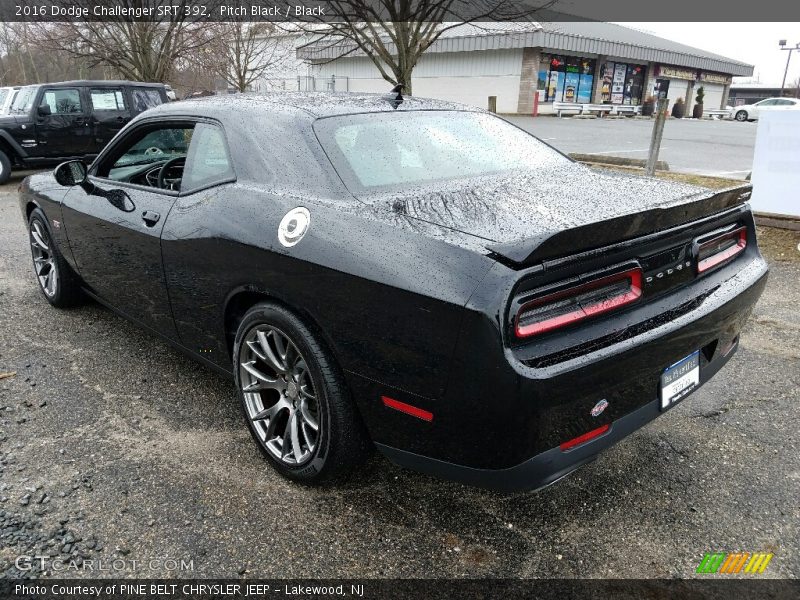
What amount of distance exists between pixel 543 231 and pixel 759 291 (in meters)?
1.35

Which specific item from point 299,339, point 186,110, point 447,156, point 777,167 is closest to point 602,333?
point 299,339

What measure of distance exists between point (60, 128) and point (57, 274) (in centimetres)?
810

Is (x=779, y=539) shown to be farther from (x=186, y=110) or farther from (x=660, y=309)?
(x=186, y=110)

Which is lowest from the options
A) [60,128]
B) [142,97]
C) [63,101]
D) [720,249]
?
[60,128]

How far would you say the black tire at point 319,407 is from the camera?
2164 mm

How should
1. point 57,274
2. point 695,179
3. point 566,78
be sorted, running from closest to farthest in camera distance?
point 57,274, point 695,179, point 566,78

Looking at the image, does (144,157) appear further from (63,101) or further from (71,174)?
(63,101)

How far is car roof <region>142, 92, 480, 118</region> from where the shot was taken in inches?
107

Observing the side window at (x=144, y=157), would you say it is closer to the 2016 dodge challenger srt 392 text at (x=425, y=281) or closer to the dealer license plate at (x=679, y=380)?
the 2016 dodge challenger srt 392 text at (x=425, y=281)

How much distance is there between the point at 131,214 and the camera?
3.11 m

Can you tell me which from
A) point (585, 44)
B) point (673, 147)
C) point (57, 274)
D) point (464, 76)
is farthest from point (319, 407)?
point (464, 76)

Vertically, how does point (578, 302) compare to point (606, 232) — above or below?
below

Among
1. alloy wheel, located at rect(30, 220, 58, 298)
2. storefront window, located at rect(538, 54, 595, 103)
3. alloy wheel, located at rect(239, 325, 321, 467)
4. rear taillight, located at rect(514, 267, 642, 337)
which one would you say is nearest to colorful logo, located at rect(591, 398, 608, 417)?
rear taillight, located at rect(514, 267, 642, 337)

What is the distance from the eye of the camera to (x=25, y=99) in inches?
427
